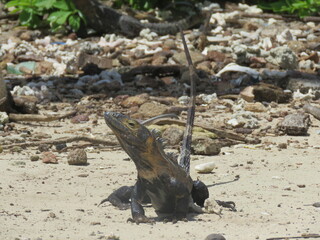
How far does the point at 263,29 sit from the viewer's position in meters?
12.4

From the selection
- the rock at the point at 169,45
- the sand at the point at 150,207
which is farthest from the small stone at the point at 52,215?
the rock at the point at 169,45

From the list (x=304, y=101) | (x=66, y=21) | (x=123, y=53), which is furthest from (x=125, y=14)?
(x=304, y=101)

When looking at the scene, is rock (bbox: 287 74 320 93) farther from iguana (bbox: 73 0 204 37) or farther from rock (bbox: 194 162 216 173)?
rock (bbox: 194 162 216 173)

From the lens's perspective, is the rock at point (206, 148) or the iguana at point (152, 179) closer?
the iguana at point (152, 179)

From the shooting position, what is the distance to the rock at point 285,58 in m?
10.4

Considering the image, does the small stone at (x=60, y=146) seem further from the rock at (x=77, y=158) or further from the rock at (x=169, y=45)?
the rock at (x=169, y=45)

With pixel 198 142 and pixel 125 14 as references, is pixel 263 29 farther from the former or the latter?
pixel 198 142

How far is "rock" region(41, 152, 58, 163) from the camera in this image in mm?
5895

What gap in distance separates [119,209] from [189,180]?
453 mm

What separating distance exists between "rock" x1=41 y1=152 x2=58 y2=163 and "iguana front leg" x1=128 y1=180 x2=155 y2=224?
1.66m

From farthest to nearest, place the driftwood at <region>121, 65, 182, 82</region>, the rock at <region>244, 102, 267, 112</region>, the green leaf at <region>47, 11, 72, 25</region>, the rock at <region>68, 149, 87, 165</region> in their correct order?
the green leaf at <region>47, 11, 72, 25</region> < the driftwood at <region>121, 65, 182, 82</region> < the rock at <region>244, 102, 267, 112</region> < the rock at <region>68, 149, 87, 165</region>

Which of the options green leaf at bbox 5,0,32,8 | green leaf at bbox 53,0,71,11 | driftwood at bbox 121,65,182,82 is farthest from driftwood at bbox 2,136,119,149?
green leaf at bbox 5,0,32,8

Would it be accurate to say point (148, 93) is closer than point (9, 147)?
No

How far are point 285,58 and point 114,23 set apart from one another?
138 inches
